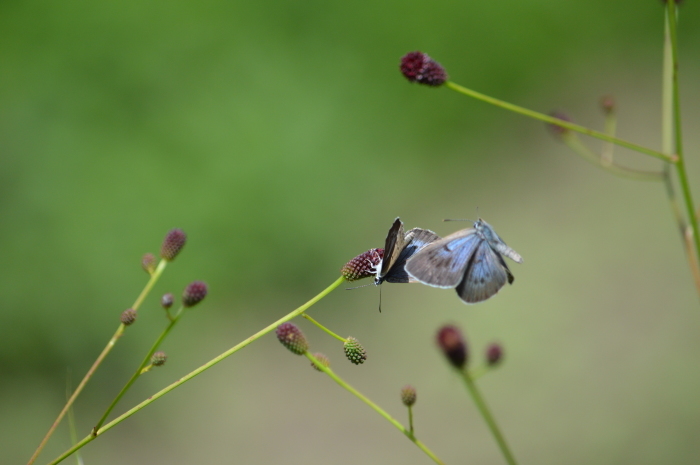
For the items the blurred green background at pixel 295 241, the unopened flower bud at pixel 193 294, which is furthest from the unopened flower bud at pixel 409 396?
the blurred green background at pixel 295 241

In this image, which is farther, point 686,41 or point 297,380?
point 686,41

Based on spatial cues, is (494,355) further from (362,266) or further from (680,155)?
(680,155)

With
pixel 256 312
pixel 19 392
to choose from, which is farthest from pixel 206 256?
pixel 19 392

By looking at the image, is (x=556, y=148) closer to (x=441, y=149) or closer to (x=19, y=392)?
(x=441, y=149)

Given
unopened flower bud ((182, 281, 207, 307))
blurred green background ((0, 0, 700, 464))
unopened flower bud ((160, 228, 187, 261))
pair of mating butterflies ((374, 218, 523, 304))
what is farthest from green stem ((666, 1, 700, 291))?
blurred green background ((0, 0, 700, 464))

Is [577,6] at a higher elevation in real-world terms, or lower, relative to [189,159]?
higher

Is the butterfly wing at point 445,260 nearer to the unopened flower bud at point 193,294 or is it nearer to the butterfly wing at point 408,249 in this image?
the butterfly wing at point 408,249

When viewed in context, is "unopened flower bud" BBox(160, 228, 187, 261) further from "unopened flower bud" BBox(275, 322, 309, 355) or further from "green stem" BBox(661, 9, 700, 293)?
"green stem" BBox(661, 9, 700, 293)
